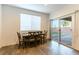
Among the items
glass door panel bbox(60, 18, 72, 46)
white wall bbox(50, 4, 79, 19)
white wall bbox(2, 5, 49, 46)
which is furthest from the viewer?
glass door panel bbox(60, 18, 72, 46)

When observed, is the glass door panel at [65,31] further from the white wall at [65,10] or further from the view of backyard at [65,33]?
the white wall at [65,10]

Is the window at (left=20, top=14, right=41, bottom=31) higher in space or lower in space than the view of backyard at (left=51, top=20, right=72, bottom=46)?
higher

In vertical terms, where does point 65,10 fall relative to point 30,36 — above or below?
above

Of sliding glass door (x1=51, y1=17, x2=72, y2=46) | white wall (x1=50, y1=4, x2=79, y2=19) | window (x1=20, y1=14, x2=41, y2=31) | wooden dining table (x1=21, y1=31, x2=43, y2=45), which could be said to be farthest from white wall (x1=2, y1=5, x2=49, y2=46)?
sliding glass door (x1=51, y1=17, x2=72, y2=46)

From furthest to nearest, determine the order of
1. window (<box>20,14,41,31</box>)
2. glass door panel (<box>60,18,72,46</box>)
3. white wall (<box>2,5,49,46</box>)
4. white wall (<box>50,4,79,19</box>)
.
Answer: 1. window (<box>20,14,41,31</box>)
2. glass door panel (<box>60,18,72,46</box>)
3. white wall (<box>2,5,49,46</box>)
4. white wall (<box>50,4,79,19</box>)

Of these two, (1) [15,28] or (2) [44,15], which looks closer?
(1) [15,28]

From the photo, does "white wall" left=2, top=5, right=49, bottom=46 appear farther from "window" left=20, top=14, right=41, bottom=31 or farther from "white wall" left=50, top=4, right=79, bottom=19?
"white wall" left=50, top=4, right=79, bottom=19

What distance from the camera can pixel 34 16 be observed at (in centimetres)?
639

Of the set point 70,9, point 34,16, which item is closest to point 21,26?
point 34,16

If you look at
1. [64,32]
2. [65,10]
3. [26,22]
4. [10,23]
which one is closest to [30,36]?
[26,22]

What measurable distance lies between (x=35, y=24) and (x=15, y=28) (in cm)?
160

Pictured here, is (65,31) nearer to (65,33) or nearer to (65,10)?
(65,33)
